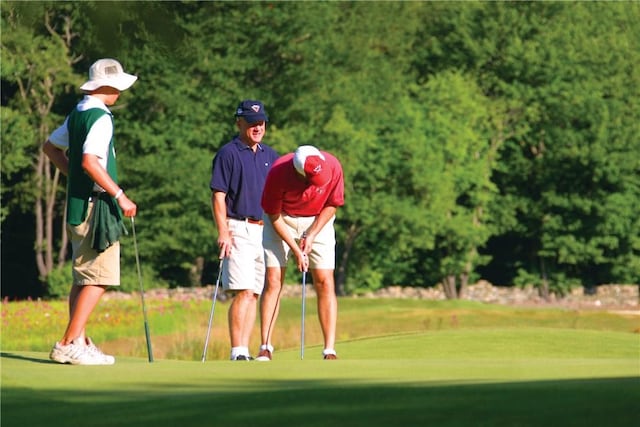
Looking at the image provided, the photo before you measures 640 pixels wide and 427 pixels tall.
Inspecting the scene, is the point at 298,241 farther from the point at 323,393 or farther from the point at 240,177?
the point at 323,393

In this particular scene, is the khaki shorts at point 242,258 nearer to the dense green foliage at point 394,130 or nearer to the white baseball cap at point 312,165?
the white baseball cap at point 312,165

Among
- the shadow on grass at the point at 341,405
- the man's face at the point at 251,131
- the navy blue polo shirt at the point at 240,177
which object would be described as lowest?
the shadow on grass at the point at 341,405

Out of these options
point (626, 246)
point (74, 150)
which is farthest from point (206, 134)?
point (74, 150)

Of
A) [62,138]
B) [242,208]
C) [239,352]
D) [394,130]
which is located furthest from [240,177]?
[394,130]

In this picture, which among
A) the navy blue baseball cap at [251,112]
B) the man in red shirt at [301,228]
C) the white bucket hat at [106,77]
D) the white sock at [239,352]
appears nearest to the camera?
the white bucket hat at [106,77]

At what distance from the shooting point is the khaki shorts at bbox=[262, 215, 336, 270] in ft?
39.5

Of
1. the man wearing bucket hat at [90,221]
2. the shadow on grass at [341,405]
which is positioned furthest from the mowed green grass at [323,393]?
the man wearing bucket hat at [90,221]

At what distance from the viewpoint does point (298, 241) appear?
12.1 m

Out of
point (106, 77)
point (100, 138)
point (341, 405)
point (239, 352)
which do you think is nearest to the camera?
point (341, 405)

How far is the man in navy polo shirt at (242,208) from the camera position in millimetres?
12156

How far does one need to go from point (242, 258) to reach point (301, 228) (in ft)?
1.79

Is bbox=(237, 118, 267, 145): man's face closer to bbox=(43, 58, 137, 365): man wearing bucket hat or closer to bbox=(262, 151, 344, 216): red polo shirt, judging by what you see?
bbox=(262, 151, 344, 216): red polo shirt

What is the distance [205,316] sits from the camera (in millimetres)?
26922

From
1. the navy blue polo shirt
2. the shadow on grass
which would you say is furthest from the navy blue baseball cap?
the shadow on grass
